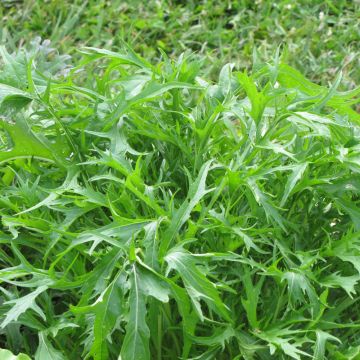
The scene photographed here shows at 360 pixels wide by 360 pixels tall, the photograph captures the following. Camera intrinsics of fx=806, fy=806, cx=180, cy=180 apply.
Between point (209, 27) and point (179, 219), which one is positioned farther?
A: point (209, 27)

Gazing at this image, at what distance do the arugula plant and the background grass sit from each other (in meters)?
2.46

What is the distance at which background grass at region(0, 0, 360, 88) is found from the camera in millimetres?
4914

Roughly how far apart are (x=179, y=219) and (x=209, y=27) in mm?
3515

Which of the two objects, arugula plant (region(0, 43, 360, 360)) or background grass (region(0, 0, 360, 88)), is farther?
background grass (region(0, 0, 360, 88))

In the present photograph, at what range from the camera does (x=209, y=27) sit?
17.4 feet

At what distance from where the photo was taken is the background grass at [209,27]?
4914mm

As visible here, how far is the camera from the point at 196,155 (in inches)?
88.5

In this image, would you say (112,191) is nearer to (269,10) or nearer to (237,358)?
(237,358)

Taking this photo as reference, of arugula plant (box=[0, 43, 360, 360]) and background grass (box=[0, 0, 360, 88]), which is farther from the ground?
arugula plant (box=[0, 43, 360, 360])

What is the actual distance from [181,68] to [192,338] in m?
0.80

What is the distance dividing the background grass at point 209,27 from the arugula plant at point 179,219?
2.46 metres

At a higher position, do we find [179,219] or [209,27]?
[179,219]

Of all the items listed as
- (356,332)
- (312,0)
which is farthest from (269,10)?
(356,332)

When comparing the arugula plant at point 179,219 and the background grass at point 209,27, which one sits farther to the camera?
the background grass at point 209,27
